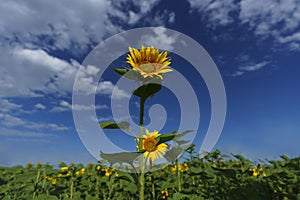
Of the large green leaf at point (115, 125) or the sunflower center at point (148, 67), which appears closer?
the large green leaf at point (115, 125)

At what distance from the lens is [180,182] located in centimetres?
377

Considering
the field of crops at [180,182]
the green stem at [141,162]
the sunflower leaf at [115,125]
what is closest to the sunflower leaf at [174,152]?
the field of crops at [180,182]

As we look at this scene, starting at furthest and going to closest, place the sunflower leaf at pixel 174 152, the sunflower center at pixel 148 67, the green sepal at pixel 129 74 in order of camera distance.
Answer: the sunflower leaf at pixel 174 152, the sunflower center at pixel 148 67, the green sepal at pixel 129 74

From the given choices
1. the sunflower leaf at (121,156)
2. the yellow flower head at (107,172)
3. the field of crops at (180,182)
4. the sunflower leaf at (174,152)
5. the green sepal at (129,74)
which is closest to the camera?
the sunflower leaf at (121,156)

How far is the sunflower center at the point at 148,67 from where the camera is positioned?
2.11m

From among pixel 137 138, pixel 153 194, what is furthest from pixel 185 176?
pixel 137 138

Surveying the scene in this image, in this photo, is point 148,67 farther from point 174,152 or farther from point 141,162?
point 174,152

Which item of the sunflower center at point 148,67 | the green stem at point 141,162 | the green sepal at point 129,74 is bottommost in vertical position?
the green stem at point 141,162

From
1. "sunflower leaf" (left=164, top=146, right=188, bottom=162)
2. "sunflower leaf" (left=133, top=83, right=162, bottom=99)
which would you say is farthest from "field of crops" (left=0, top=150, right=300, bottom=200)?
"sunflower leaf" (left=133, top=83, right=162, bottom=99)

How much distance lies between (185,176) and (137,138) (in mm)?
3355

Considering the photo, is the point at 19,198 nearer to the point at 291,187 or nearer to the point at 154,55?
the point at 154,55

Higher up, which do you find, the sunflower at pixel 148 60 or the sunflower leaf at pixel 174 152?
the sunflower at pixel 148 60

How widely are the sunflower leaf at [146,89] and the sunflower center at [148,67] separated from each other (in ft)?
0.55

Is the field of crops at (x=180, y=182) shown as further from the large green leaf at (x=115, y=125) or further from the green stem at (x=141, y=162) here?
the large green leaf at (x=115, y=125)
